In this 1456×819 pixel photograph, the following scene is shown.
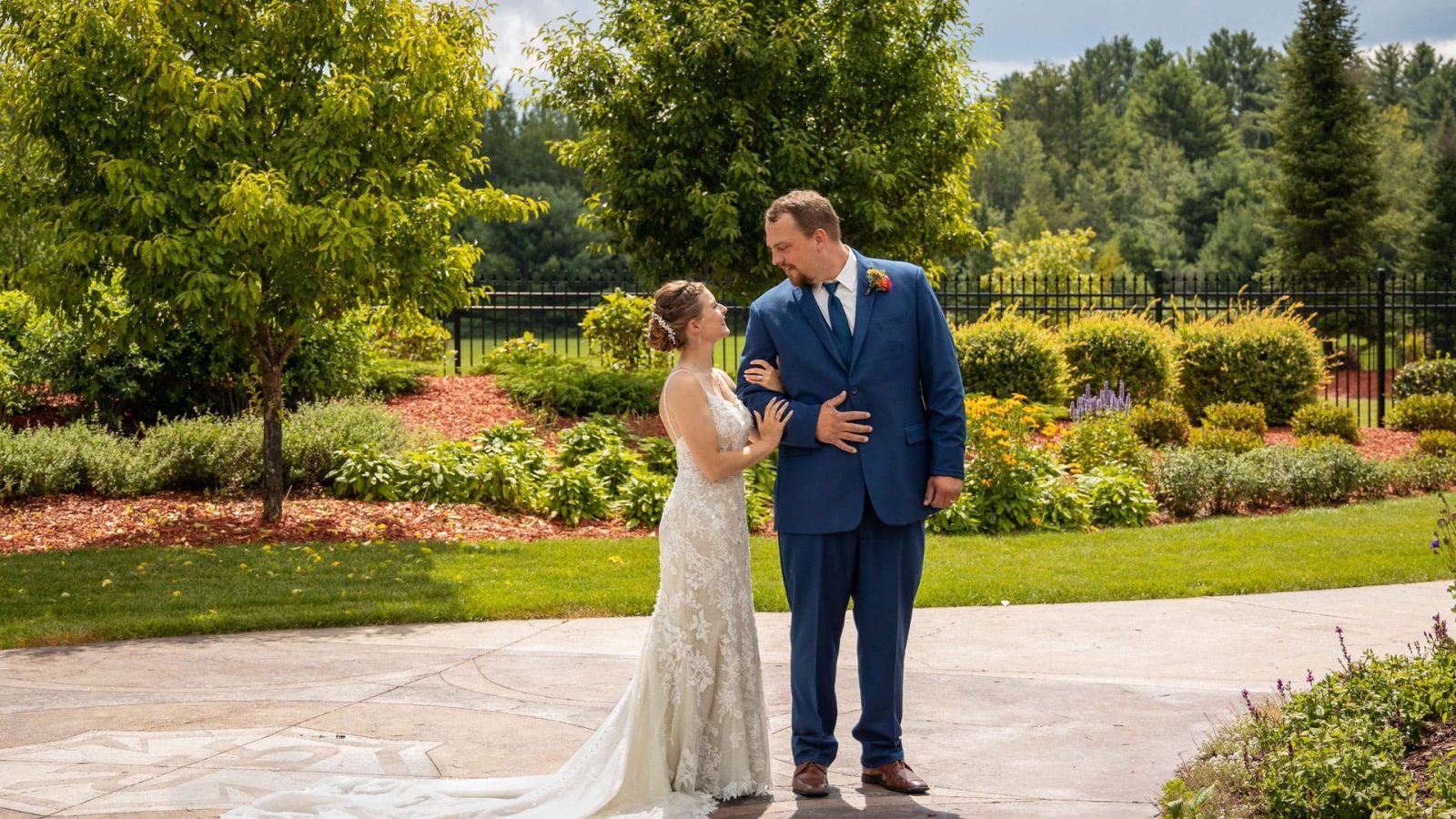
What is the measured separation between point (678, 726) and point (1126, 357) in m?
12.6

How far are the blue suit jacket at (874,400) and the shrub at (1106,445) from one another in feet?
25.4

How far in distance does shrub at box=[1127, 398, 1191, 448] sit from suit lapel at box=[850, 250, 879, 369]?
9738 mm

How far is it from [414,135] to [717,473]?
6193 mm

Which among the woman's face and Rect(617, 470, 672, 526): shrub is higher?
the woman's face

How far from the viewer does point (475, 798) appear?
4523 mm

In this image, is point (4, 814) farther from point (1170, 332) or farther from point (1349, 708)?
point (1170, 332)

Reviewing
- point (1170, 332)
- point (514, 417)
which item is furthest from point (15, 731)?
point (1170, 332)

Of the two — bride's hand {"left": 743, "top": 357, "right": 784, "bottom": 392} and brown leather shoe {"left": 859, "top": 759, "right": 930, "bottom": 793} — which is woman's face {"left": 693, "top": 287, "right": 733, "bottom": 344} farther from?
brown leather shoe {"left": 859, "top": 759, "right": 930, "bottom": 793}

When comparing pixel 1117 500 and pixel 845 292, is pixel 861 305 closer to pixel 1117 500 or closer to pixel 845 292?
pixel 845 292

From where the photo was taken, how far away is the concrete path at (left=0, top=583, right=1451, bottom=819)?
15.2ft

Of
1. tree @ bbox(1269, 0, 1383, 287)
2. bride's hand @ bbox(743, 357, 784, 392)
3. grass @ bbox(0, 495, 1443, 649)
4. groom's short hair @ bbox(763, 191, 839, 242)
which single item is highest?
tree @ bbox(1269, 0, 1383, 287)

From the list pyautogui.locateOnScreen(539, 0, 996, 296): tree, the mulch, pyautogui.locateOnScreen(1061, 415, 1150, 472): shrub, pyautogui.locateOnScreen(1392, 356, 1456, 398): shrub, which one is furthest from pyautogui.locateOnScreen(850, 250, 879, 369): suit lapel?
pyautogui.locateOnScreen(1392, 356, 1456, 398): shrub

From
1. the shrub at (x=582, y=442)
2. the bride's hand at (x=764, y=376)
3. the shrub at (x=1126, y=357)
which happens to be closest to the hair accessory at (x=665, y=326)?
the bride's hand at (x=764, y=376)

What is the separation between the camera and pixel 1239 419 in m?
14.4
